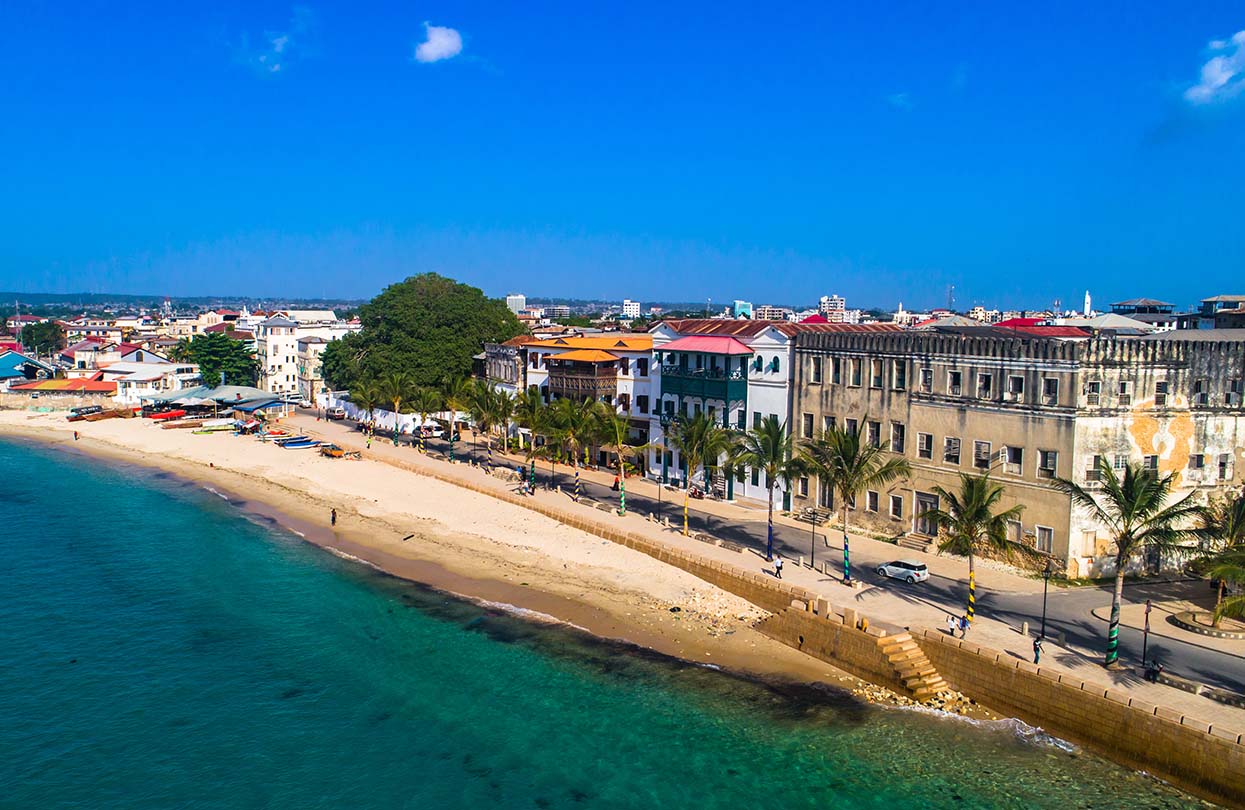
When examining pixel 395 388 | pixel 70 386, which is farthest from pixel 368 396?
pixel 70 386

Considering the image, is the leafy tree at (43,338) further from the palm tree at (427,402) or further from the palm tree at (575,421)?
the palm tree at (575,421)

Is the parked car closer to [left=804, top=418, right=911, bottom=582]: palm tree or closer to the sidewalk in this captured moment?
the sidewalk

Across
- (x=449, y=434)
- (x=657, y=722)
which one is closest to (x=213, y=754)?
(x=657, y=722)

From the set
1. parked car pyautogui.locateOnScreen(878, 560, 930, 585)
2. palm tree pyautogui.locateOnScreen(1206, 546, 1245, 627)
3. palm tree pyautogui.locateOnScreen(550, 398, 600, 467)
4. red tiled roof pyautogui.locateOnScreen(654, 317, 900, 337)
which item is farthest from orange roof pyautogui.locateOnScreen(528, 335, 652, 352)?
palm tree pyautogui.locateOnScreen(1206, 546, 1245, 627)

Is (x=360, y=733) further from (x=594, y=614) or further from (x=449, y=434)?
(x=449, y=434)

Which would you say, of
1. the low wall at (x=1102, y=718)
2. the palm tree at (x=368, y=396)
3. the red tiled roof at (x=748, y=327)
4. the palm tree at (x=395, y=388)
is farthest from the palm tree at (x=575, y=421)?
the low wall at (x=1102, y=718)

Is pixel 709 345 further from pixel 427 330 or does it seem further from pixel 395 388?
pixel 427 330
